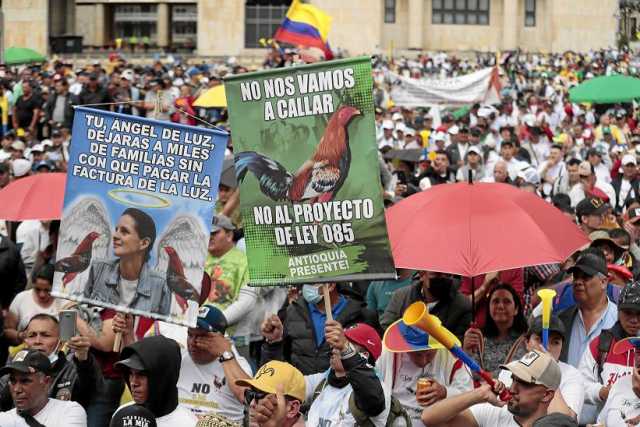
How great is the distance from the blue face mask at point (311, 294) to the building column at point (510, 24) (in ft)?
178

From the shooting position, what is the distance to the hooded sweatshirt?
681 centimetres

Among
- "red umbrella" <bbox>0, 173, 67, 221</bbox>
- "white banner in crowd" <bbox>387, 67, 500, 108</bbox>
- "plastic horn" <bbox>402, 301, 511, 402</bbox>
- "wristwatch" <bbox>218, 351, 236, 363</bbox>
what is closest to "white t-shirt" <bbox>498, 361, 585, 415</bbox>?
"plastic horn" <bbox>402, 301, 511, 402</bbox>

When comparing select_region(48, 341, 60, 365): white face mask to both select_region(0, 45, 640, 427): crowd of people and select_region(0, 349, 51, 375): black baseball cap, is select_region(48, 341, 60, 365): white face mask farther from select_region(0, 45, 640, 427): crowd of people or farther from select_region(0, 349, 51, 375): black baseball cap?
select_region(0, 349, 51, 375): black baseball cap

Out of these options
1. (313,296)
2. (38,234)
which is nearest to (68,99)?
(38,234)

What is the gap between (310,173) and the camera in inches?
278

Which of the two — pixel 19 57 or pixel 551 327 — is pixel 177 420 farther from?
pixel 19 57

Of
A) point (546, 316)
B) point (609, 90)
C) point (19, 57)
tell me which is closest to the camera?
point (546, 316)

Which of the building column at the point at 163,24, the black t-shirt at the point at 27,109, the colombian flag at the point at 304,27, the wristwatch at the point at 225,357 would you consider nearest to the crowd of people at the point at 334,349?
the wristwatch at the point at 225,357

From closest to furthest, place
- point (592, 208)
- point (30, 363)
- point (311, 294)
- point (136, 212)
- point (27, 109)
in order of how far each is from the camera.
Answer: point (30, 363) → point (136, 212) → point (311, 294) → point (592, 208) → point (27, 109)

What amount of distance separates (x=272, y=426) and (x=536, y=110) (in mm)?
23516

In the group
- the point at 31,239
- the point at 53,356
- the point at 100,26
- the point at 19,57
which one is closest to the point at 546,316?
the point at 53,356

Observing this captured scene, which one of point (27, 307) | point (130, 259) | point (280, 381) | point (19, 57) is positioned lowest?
point (27, 307)

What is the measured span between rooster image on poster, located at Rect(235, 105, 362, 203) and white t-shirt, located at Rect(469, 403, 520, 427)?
115cm

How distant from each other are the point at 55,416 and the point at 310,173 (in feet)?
5.29
